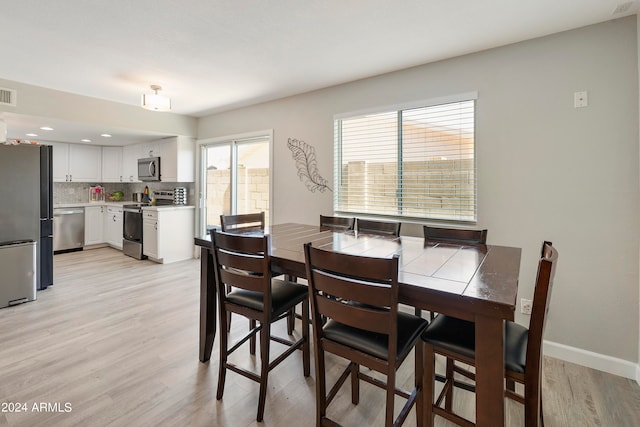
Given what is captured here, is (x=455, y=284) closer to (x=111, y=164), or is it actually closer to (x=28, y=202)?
(x=28, y=202)

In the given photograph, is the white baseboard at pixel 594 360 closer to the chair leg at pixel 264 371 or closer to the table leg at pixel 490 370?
the table leg at pixel 490 370

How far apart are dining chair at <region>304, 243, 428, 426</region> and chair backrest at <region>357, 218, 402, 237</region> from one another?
1.09 meters

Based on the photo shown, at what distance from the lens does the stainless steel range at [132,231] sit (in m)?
5.26

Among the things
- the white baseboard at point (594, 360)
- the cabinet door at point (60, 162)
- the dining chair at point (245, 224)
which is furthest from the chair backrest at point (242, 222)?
the cabinet door at point (60, 162)

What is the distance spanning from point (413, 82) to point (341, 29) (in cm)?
101

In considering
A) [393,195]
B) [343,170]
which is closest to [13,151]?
[343,170]

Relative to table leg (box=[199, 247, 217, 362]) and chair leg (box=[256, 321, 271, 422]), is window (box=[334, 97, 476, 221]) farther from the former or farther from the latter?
chair leg (box=[256, 321, 271, 422])

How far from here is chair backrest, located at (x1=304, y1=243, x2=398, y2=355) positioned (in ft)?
3.99

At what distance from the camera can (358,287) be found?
4.20 ft

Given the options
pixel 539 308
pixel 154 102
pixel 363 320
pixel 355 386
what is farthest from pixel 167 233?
pixel 539 308

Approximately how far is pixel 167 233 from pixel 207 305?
10.8 ft

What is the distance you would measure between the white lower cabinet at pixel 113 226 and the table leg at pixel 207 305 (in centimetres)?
468

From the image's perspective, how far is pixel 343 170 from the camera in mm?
3572

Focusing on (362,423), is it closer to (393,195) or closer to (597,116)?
(393,195)
